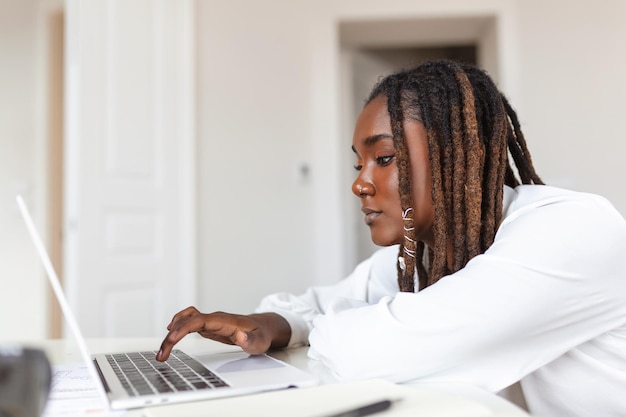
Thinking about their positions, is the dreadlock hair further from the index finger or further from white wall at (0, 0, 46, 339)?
white wall at (0, 0, 46, 339)

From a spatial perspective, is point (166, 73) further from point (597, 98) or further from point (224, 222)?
point (597, 98)

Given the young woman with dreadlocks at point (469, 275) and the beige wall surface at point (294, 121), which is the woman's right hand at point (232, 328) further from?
the beige wall surface at point (294, 121)

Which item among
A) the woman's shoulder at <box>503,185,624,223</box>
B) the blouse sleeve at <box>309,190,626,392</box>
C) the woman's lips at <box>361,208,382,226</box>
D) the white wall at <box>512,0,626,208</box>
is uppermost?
the white wall at <box>512,0,626,208</box>

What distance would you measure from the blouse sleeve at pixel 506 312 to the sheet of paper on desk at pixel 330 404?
0.25 ft

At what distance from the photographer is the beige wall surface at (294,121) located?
309 centimetres

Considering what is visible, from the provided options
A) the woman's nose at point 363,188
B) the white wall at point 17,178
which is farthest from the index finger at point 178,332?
the white wall at point 17,178

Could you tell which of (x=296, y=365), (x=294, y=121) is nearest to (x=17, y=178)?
(x=294, y=121)

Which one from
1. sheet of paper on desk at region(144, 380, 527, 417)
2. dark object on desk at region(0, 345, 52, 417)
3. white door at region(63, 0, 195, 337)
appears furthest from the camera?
white door at region(63, 0, 195, 337)

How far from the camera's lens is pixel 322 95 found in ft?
10.7

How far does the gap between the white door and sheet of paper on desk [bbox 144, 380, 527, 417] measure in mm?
1808

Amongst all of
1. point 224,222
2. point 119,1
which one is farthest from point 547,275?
point 224,222

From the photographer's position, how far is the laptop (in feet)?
1.98

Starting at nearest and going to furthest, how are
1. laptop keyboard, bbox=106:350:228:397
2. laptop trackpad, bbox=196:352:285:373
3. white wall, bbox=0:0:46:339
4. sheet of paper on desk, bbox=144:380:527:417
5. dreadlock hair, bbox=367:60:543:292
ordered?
sheet of paper on desk, bbox=144:380:527:417
laptop keyboard, bbox=106:350:228:397
laptop trackpad, bbox=196:352:285:373
dreadlock hair, bbox=367:60:543:292
white wall, bbox=0:0:46:339

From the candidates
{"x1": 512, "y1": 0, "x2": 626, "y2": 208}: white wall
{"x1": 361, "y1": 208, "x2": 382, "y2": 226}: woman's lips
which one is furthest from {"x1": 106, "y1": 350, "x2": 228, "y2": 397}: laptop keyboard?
{"x1": 512, "y1": 0, "x2": 626, "y2": 208}: white wall
